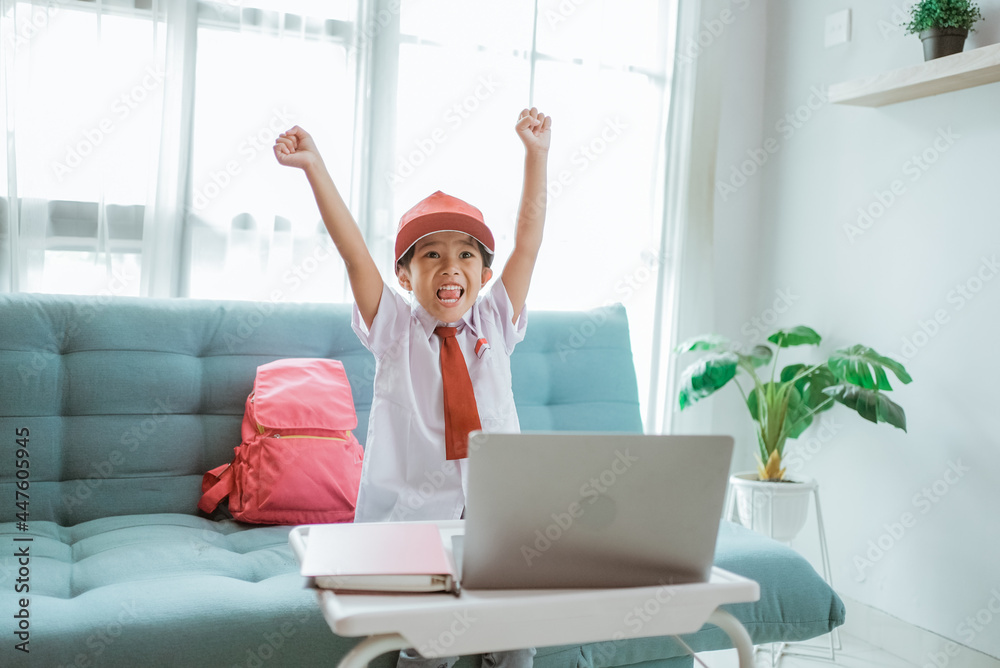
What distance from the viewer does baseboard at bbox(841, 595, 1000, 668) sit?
2.18 meters

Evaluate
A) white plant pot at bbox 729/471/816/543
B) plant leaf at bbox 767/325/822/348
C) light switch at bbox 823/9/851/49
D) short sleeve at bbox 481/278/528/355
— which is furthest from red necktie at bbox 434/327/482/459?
light switch at bbox 823/9/851/49

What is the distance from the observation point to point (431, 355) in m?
1.46

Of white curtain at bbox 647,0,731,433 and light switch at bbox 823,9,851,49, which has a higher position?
light switch at bbox 823,9,851,49

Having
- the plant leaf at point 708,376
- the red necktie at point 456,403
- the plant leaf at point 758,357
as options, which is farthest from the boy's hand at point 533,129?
the plant leaf at point 758,357

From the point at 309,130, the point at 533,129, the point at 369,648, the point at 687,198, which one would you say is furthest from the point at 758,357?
the point at 369,648

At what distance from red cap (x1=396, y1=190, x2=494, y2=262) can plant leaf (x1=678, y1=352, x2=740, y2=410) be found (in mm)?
1155

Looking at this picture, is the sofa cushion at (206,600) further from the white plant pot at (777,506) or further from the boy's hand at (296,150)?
the boy's hand at (296,150)

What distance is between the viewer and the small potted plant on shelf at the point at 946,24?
7.11 ft

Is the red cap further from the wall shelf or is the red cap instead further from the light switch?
the light switch

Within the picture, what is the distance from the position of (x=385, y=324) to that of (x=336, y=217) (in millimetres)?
224

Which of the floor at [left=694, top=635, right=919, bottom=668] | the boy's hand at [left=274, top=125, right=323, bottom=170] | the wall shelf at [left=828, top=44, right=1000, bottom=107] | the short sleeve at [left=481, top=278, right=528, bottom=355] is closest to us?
the boy's hand at [left=274, top=125, right=323, bottom=170]

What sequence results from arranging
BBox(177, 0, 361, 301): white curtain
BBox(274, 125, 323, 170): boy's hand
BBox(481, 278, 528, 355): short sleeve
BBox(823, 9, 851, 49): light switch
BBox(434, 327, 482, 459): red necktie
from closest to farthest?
BBox(274, 125, 323, 170): boy's hand
BBox(434, 327, 482, 459): red necktie
BBox(481, 278, 528, 355): short sleeve
BBox(177, 0, 361, 301): white curtain
BBox(823, 9, 851, 49): light switch

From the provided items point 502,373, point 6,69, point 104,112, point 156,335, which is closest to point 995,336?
point 502,373

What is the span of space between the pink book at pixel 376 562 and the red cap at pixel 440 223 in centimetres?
69
